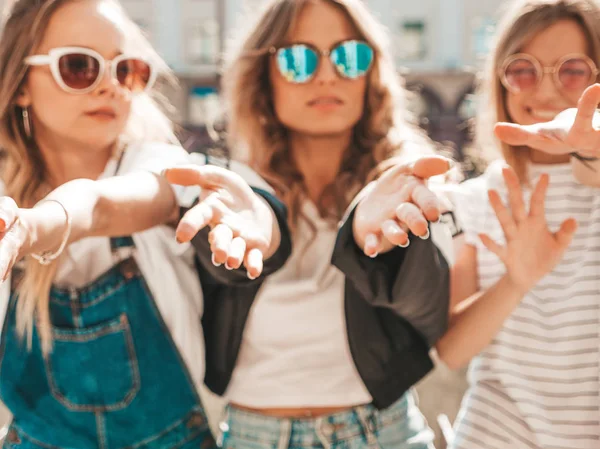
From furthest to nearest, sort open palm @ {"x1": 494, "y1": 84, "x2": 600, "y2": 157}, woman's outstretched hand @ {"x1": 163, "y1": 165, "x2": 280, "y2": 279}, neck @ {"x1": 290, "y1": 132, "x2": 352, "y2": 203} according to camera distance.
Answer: neck @ {"x1": 290, "y1": 132, "x2": 352, "y2": 203} → open palm @ {"x1": 494, "y1": 84, "x2": 600, "y2": 157} → woman's outstretched hand @ {"x1": 163, "y1": 165, "x2": 280, "y2": 279}

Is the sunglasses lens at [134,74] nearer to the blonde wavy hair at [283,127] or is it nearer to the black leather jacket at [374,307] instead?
the blonde wavy hair at [283,127]

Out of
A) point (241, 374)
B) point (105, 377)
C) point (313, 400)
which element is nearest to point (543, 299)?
point (313, 400)

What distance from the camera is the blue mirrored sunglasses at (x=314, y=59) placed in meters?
2.08

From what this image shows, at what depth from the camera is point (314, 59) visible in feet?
6.82

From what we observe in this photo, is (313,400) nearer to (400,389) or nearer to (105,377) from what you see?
(400,389)

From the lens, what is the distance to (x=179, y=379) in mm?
1934

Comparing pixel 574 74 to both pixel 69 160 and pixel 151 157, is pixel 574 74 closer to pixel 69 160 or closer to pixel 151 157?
pixel 151 157

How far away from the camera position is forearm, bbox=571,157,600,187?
1760 mm

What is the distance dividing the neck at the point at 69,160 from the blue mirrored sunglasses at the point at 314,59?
0.55 m

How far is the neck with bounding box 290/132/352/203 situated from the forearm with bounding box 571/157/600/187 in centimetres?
67

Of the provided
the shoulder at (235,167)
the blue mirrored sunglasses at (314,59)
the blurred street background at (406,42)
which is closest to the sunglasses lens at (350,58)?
the blue mirrored sunglasses at (314,59)

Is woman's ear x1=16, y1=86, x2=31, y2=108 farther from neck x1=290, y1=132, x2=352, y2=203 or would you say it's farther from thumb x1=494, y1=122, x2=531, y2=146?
thumb x1=494, y1=122, x2=531, y2=146

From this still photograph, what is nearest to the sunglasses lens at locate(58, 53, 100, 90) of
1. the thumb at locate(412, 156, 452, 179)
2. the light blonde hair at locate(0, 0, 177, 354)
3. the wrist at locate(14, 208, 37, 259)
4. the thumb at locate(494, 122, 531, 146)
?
the light blonde hair at locate(0, 0, 177, 354)

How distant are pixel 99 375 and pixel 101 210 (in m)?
0.49
